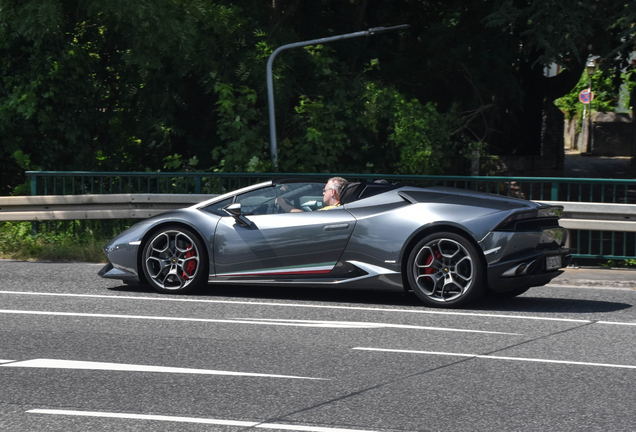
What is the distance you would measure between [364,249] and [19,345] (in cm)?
308

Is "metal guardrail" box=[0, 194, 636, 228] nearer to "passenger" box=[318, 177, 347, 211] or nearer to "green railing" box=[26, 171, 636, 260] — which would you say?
"green railing" box=[26, 171, 636, 260]

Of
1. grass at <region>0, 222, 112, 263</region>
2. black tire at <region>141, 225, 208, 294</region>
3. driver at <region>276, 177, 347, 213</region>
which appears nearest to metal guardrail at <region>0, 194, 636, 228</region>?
grass at <region>0, 222, 112, 263</region>

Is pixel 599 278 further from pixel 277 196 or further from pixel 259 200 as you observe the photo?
pixel 259 200

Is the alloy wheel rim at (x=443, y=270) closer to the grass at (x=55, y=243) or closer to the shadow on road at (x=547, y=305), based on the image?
the shadow on road at (x=547, y=305)

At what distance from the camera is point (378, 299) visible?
8.86 m

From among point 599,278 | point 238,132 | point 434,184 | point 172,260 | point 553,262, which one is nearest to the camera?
point 553,262

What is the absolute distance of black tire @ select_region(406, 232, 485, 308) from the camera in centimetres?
791

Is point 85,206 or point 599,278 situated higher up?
point 85,206

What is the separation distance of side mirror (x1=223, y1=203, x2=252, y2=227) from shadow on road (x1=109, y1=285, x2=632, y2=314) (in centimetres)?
75

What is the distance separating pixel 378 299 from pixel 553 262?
171 centimetres

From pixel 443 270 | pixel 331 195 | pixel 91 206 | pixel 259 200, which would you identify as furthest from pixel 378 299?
pixel 91 206

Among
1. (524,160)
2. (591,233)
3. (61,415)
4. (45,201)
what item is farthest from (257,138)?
(524,160)

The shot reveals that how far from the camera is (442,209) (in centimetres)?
805

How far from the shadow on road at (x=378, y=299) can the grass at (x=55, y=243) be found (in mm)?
2673
